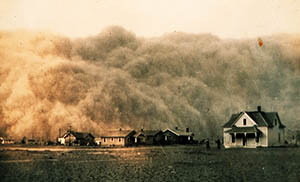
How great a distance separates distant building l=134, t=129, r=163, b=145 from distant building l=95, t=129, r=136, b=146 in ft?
4.72

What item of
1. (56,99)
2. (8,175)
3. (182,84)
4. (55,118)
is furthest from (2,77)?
(8,175)

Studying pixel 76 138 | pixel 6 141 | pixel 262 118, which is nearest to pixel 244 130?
pixel 262 118

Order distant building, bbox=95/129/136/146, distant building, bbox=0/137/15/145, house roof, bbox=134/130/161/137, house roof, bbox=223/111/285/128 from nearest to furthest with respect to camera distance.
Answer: house roof, bbox=223/111/285/128 < house roof, bbox=134/130/161/137 < distant building, bbox=95/129/136/146 < distant building, bbox=0/137/15/145

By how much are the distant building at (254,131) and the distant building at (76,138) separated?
37.3m

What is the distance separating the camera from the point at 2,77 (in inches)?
4434

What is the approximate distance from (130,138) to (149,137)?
4.48 meters

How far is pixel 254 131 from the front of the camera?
55.0 metres

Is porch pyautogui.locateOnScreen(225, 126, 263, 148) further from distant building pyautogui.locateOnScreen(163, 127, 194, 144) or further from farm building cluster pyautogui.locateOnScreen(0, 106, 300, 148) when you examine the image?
distant building pyautogui.locateOnScreen(163, 127, 194, 144)

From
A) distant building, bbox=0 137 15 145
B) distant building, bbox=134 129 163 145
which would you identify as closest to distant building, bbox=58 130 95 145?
distant building, bbox=134 129 163 145

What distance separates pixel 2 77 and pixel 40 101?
17.8 metres

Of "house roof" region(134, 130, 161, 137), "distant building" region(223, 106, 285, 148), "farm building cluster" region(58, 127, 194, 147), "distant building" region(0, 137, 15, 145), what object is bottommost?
"distant building" region(0, 137, 15, 145)

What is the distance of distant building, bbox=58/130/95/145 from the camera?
83.1 m

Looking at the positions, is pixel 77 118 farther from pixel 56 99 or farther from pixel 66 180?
pixel 66 180

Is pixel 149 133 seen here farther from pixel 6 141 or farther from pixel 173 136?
pixel 6 141
